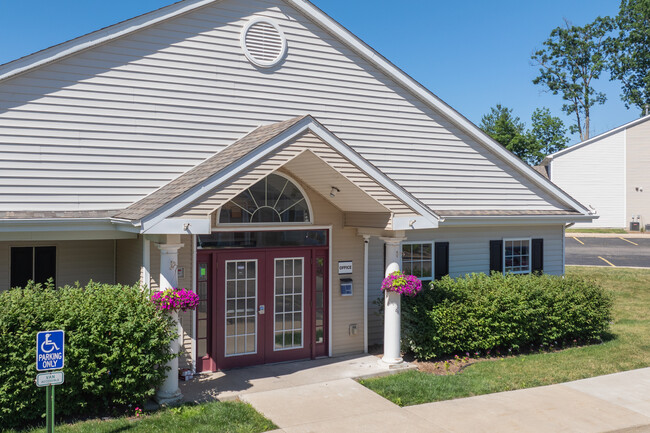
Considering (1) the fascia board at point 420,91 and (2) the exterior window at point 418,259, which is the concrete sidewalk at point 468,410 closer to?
(2) the exterior window at point 418,259

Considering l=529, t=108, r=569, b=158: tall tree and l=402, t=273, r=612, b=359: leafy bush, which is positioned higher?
l=529, t=108, r=569, b=158: tall tree

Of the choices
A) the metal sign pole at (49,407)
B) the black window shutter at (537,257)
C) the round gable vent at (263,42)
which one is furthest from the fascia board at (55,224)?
the black window shutter at (537,257)

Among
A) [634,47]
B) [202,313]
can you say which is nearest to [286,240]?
[202,313]

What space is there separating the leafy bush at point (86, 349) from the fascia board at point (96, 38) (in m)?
3.56

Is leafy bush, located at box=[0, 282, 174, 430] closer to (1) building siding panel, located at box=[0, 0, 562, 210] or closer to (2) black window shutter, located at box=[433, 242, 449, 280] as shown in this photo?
(1) building siding panel, located at box=[0, 0, 562, 210]

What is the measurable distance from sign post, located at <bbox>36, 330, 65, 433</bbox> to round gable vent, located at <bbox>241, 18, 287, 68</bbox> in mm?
6473

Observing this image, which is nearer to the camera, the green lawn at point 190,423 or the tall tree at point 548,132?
the green lawn at point 190,423

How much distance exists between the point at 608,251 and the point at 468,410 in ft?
80.4

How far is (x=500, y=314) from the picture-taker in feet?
37.1

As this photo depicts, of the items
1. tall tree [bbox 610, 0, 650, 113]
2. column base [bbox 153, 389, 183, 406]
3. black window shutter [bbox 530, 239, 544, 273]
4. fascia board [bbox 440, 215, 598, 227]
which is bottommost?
column base [bbox 153, 389, 183, 406]

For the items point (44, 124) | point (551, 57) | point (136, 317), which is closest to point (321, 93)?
point (44, 124)

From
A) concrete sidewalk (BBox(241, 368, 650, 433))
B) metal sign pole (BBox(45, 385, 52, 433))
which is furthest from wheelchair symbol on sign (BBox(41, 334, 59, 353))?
concrete sidewalk (BBox(241, 368, 650, 433))

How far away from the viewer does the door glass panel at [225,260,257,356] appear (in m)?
10.3

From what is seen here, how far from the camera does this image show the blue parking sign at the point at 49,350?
617cm
